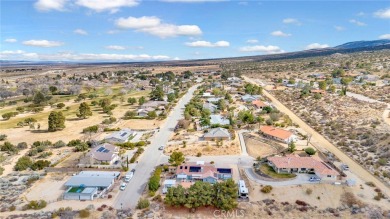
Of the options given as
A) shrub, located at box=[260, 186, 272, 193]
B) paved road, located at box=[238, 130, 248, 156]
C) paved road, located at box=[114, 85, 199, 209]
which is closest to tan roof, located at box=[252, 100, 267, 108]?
paved road, located at box=[238, 130, 248, 156]

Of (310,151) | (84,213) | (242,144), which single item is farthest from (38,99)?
(310,151)

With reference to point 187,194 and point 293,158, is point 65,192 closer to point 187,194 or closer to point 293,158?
point 187,194

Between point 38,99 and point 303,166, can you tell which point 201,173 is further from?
point 38,99

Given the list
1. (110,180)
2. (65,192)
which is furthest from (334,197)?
(65,192)

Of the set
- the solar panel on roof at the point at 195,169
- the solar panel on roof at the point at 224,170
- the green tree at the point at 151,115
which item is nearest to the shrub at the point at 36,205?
the solar panel on roof at the point at 195,169

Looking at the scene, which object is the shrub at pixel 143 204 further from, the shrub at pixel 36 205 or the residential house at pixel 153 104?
the residential house at pixel 153 104

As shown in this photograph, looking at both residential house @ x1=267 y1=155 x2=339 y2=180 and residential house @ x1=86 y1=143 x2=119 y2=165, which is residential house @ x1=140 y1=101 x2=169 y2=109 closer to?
residential house @ x1=86 y1=143 x2=119 y2=165
